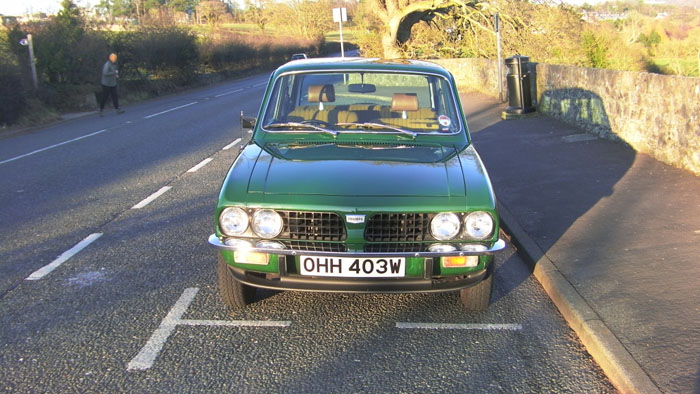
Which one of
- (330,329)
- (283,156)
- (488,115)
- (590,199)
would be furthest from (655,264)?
(488,115)

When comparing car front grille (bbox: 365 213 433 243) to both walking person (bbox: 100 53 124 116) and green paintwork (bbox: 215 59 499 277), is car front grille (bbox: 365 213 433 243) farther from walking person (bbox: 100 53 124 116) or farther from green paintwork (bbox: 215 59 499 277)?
walking person (bbox: 100 53 124 116)

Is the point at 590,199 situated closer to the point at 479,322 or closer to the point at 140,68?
the point at 479,322

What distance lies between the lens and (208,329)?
4117mm

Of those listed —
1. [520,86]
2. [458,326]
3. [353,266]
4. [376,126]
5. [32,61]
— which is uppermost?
[32,61]

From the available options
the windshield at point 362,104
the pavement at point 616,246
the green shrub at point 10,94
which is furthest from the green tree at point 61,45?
the windshield at point 362,104

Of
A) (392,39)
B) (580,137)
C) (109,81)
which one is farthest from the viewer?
(392,39)

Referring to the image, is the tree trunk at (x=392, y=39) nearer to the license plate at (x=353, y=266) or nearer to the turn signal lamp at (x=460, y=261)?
the turn signal lamp at (x=460, y=261)

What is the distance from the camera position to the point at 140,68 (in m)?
29.1

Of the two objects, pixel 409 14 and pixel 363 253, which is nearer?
pixel 363 253

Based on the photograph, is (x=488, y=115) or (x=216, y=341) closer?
(x=216, y=341)

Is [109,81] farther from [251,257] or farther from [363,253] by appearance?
[363,253]

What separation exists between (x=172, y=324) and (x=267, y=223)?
0.99 m

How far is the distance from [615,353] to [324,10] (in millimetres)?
70377

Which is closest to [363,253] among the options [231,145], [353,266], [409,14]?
[353,266]
